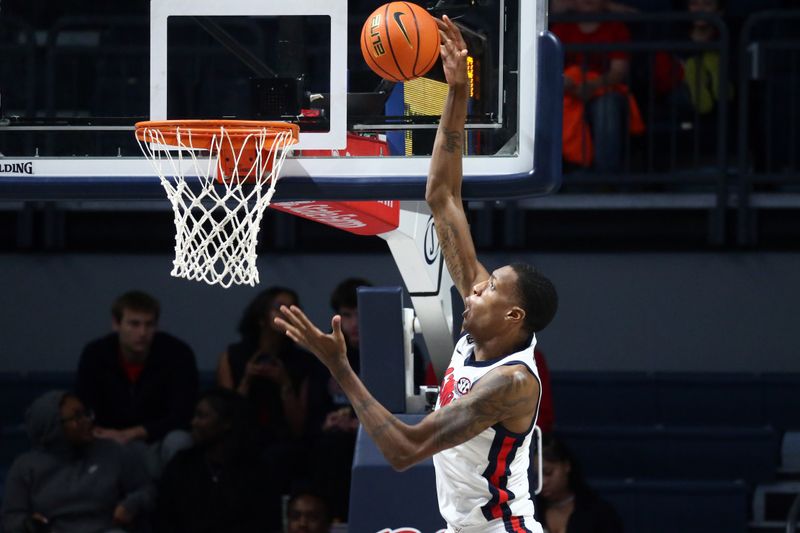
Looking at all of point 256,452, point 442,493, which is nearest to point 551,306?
point 442,493

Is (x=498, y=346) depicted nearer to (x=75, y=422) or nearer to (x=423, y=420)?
(x=423, y=420)

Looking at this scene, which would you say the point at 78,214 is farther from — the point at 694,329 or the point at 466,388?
the point at 466,388

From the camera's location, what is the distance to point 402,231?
197 inches

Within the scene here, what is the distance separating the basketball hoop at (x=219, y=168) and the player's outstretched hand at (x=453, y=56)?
20.7 inches

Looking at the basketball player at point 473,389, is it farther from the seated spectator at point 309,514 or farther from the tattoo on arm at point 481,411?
the seated spectator at point 309,514

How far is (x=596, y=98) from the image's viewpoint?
27.4 feet

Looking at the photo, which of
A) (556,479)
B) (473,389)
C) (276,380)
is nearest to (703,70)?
(556,479)

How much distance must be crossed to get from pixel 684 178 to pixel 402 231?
11.7ft

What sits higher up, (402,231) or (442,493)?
(402,231)

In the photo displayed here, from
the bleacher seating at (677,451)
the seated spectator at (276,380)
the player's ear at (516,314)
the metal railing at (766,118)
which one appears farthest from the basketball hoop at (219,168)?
the metal railing at (766,118)

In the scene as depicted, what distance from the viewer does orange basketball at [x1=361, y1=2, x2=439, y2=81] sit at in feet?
14.4

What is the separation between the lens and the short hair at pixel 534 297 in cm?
413

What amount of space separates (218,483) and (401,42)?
3.20 meters

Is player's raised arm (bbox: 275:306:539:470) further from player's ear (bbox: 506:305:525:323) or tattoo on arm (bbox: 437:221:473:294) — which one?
tattoo on arm (bbox: 437:221:473:294)
